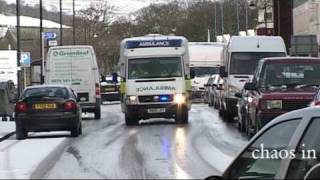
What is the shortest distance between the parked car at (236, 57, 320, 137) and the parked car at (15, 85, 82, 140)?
540 centimetres

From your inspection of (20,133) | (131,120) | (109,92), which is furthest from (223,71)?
(109,92)

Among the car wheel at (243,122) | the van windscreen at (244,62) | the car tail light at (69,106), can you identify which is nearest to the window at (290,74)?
the car wheel at (243,122)

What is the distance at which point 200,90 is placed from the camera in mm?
51562

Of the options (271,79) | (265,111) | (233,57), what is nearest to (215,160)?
(265,111)

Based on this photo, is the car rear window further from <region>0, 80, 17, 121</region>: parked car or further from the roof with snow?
the roof with snow

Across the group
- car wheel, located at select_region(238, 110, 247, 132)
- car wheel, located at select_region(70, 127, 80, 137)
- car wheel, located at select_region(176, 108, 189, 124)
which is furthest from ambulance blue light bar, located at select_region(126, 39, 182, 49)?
car wheel, located at select_region(70, 127, 80, 137)

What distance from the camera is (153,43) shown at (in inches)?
1069

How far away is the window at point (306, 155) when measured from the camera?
5.23 meters

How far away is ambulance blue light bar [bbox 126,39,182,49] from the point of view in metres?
27.1

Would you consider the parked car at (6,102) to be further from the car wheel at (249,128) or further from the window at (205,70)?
the window at (205,70)

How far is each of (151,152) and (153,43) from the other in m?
10.8

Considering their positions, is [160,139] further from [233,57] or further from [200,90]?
[200,90]

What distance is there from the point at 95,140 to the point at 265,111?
5134mm

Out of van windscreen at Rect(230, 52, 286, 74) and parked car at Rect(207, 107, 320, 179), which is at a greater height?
van windscreen at Rect(230, 52, 286, 74)
